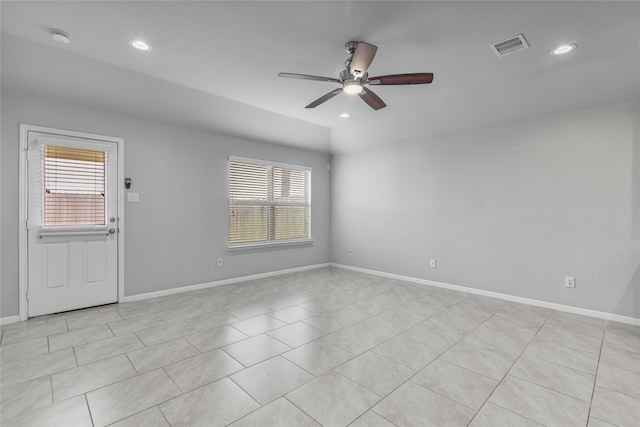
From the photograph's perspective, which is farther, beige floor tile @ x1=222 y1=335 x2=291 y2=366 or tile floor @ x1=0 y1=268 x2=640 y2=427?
beige floor tile @ x1=222 y1=335 x2=291 y2=366

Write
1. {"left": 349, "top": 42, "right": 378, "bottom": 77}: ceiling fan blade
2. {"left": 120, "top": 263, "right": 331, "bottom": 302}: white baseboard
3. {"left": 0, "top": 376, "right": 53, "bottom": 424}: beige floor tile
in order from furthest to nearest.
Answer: {"left": 120, "top": 263, "right": 331, "bottom": 302}: white baseboard → {"left": 349, "top": 42, "right": 378, "bottom": 77}: ceiling fan blade → {"left": 0, "top": 376, "right": 53, "bottom": 424}: beige floor tile

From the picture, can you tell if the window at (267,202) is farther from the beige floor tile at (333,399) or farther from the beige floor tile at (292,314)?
the beige floor tile at (333,399)

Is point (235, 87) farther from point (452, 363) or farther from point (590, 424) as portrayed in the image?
point (590, 424)

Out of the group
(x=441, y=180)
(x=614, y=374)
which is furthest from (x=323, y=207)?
(x=614, y=374)

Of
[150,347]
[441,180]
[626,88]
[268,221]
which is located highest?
[626,88]

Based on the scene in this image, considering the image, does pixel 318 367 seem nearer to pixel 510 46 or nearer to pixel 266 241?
pixel 510 46

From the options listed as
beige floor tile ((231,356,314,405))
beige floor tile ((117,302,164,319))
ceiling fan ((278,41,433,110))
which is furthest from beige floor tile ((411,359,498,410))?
beige floor tile ((117,302,164,319))

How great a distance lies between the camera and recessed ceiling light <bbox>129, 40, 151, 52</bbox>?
2.59 meters

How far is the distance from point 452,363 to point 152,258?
3.86 metres

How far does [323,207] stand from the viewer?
6.46 meters

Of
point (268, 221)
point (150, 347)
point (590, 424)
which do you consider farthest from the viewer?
point (268, 221)

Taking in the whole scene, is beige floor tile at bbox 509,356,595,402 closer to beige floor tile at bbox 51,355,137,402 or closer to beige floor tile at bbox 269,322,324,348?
beige floor tile at bbox 269,322,324,348

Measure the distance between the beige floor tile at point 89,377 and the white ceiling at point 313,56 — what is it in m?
2.68

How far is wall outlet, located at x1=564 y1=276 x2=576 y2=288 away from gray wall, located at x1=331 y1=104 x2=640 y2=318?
49 millimetres
